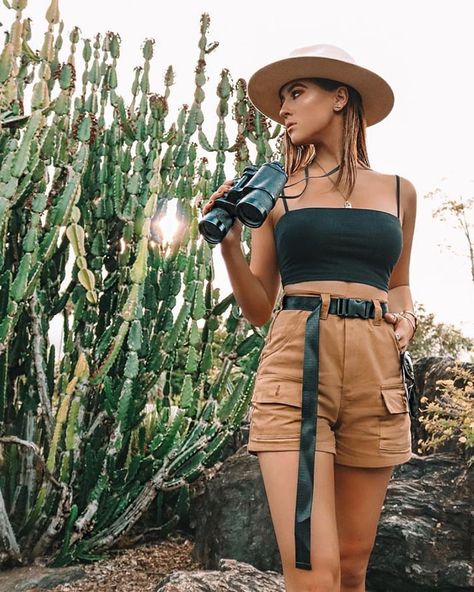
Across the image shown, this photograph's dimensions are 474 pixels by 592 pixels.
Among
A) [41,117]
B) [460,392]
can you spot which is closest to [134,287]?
[41,117]

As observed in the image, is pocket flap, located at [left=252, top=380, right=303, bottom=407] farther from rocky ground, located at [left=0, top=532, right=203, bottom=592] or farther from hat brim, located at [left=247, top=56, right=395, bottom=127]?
rocky ground, located at [left=0, top=532, right=203, bottom=592]

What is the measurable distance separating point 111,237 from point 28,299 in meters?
0.72

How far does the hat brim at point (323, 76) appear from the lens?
208 cm

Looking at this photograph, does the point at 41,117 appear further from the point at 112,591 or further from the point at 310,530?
the point at 310,530

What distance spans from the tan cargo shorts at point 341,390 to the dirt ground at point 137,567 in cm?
225

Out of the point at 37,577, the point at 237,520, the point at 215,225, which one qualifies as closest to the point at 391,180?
the point at 215,225

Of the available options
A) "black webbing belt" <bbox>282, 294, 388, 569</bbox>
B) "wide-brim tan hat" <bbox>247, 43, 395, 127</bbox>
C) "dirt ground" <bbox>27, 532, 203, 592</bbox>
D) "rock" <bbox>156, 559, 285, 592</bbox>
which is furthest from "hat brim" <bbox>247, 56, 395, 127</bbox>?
"dirt ground" <bbox>27, 532, 203, 592</bbox>

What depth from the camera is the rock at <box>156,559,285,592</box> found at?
2.81 meters

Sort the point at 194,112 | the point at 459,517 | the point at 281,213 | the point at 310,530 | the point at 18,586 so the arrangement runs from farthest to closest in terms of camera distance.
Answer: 1. the point at 194,112
2. the point at 18,586
3. the point at 459,517
4. the point at 281,213
5. the point at 310,530

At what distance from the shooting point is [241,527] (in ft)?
13.4

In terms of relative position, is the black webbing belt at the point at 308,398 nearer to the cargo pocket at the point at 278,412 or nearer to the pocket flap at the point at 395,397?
the cargo pocket at the point at 278,412

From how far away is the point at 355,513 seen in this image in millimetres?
1931

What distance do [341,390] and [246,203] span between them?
1.72 ft

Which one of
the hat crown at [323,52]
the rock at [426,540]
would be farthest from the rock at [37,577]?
the hat crown at [323,52]
